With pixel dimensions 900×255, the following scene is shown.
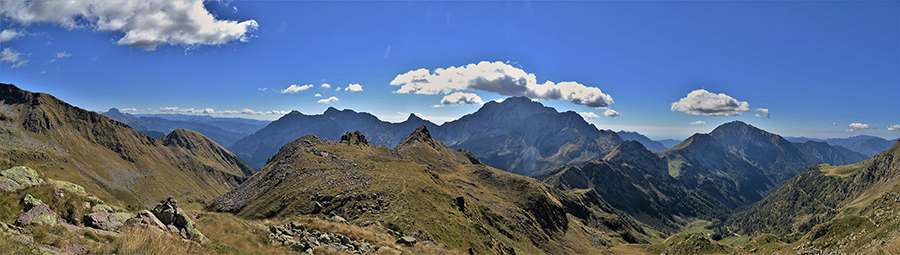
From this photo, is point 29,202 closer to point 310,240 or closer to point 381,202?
point 310,240

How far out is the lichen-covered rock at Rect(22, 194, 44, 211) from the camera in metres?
16.9

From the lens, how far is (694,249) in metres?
155

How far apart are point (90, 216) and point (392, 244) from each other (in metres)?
25.5

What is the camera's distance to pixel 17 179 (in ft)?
62.8

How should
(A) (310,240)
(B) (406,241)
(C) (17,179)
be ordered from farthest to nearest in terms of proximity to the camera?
(B) (406,241) < (A) (310,240) < (C) (17,179)

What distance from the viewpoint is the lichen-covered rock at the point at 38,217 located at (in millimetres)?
15570

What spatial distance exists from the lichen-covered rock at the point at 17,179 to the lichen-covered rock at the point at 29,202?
1150 mm

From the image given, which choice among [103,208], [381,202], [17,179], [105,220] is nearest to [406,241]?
[381,202]

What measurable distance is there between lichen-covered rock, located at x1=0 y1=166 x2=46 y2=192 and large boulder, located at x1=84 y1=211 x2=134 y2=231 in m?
3.52

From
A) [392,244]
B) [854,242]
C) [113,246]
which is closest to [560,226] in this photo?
[854,242]

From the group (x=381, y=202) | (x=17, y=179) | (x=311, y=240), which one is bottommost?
(x=381, y=202)

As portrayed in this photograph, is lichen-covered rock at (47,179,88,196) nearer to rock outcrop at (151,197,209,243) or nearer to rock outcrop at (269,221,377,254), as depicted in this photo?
rock outcrop at (151,197,209,243)

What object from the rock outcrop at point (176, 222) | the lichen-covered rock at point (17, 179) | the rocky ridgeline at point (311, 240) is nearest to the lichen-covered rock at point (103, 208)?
the rock outcrop at point (176, 222)

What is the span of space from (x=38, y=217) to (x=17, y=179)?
18.3 ft
